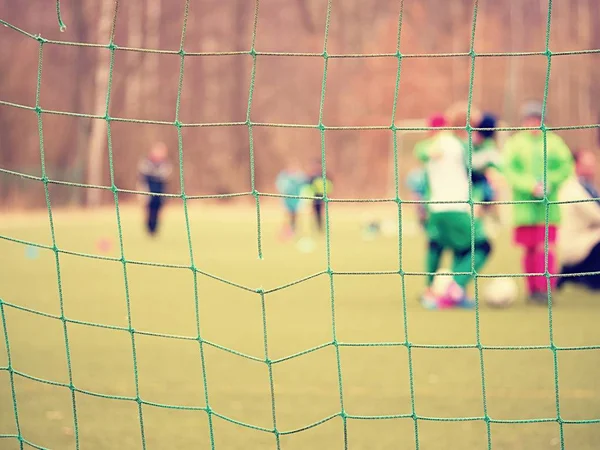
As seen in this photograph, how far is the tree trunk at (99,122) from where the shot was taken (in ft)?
81.4

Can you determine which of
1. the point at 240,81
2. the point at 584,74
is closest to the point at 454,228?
the point at 240,81

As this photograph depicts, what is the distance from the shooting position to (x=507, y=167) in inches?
279

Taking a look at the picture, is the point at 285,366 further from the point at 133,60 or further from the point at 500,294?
the point at 133,60

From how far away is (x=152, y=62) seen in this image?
2877 centimetres

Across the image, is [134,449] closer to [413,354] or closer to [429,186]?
[413,354]

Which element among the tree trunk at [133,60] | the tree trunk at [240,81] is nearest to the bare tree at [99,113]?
the tree trunk at [133,60]

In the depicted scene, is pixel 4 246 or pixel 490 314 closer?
pixel 490 314

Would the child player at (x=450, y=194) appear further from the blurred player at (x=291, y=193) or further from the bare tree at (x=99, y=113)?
the bare tree at (x=99, y=113)

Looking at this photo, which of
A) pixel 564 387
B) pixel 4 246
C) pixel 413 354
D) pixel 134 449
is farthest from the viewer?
pixel 4 246

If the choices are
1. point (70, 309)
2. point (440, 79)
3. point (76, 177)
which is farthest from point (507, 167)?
point (440, 79)

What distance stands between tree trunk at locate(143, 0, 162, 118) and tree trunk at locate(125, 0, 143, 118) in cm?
22

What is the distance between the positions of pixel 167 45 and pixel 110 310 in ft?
70.5

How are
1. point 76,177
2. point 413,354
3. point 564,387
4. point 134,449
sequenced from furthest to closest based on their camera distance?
point 76,177, point 413,354, point 564,387, point 134,449

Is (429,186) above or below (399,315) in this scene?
above
